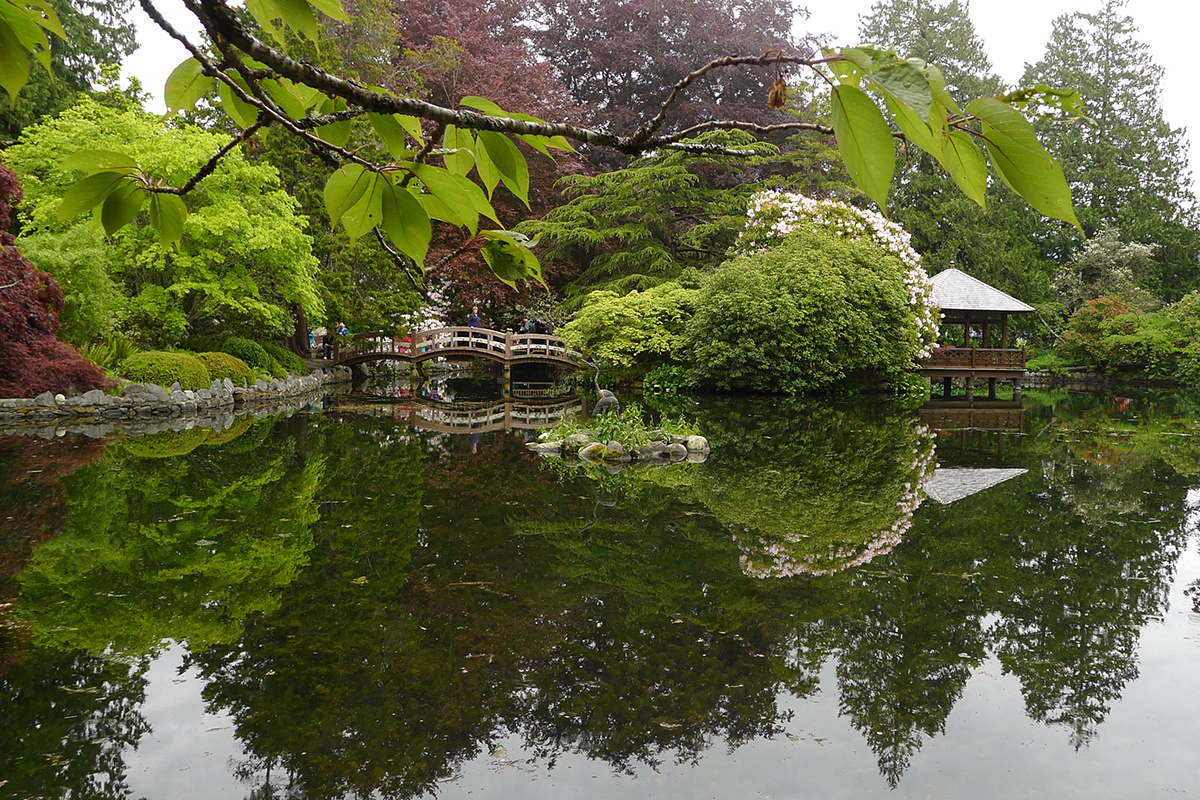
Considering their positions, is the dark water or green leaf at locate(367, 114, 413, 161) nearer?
green leaf at locate(367, 114, 413, 161)

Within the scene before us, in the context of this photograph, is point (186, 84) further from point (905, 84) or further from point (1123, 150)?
point (1123, 150)

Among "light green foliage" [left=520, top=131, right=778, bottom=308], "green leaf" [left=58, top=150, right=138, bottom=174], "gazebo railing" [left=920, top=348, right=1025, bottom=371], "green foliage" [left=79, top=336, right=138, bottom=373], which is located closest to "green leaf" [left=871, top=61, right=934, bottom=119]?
"green leaf" [left=58, top=150, right=138, bottom=174]

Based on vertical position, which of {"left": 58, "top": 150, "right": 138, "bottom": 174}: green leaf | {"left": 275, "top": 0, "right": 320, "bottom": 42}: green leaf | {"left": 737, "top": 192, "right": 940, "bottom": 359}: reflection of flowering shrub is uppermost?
{"left": 737, "top": 192, "right": 940, "bottom": 359}: reflection of flowering shrub

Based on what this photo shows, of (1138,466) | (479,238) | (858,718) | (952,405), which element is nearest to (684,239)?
(952,405)

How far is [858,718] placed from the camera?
313cm

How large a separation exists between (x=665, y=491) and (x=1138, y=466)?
6042 mm

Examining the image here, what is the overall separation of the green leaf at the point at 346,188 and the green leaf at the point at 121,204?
20cm

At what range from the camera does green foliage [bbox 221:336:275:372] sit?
1561 cm

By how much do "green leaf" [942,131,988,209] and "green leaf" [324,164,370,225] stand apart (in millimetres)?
467

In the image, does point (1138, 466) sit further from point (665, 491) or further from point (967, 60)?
point (967, 60)

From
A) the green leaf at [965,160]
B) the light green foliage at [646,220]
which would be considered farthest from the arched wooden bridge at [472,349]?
the green leaf at [965,160]

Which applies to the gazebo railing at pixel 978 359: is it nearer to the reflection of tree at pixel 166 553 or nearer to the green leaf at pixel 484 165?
the reflection of tree at pixel 166 553

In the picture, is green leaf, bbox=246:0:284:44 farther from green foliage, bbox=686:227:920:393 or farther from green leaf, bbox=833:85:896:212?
green foliage, bbox=686:227:920:393

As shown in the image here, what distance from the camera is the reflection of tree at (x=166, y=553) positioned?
3.93 meters
